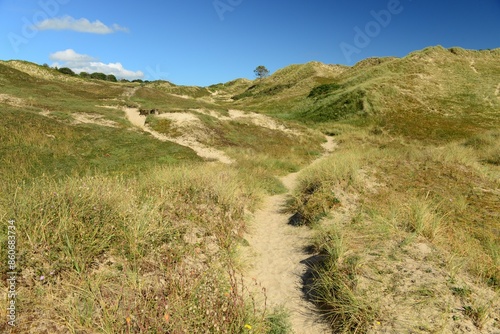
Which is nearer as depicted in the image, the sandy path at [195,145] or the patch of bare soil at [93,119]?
the sandy path at [195,145]

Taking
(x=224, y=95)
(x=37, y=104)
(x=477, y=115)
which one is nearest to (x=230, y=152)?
(x=37, y=104)

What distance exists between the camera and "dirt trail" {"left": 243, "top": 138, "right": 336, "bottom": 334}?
673 cm

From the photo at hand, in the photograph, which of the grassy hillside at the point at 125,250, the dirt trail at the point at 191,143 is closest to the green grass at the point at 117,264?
the grassy hillside at the point at 125,250

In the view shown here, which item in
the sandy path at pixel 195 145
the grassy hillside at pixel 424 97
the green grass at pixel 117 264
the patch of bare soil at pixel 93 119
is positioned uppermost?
the grassy hillside at pixel 424 97

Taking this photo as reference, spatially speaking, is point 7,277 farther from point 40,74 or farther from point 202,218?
point 40,74

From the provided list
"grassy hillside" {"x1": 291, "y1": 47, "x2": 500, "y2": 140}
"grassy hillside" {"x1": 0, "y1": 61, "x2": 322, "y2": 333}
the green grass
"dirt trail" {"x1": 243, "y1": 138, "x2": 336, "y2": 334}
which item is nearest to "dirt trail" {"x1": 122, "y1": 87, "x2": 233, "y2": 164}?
"grassy hillside" {"x1": 0, "y1": 61, "x2": 322, "y2": 333}

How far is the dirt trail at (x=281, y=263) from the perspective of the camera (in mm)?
6727

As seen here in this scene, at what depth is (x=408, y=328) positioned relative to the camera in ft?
18.0

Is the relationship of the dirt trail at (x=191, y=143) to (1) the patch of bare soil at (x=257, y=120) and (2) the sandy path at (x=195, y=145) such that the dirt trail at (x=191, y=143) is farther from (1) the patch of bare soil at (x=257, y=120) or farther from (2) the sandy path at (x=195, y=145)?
(1) the patch of bare soil at (x=257, y=120)

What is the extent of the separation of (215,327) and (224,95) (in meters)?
121

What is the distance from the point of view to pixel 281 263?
361 inches

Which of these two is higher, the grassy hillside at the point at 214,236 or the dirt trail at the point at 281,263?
the grassy hillside at the point at 214,236

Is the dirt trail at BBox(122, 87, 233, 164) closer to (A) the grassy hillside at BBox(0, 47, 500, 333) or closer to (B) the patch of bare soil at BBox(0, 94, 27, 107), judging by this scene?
(A) the grassy hillside at BBox(0, 47, 500, 333)

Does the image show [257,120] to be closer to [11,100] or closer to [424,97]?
[11,100]
